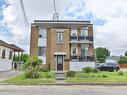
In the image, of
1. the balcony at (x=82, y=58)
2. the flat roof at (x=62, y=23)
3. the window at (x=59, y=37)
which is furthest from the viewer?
the flat roof at (x=62, y=23)

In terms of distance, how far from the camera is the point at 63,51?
39.0 metres

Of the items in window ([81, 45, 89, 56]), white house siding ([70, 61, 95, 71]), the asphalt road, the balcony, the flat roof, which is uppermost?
the flat roof

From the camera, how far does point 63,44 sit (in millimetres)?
39094

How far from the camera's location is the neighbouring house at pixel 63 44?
127 ft

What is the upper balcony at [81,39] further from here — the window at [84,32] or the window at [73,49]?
the window at [73,49]

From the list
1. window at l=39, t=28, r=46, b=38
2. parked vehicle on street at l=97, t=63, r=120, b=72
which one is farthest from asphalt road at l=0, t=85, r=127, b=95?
parked vehicle on street at l=97, t=63, r=120, b=72

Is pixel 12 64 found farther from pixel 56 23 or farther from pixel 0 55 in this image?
pixel 56 23

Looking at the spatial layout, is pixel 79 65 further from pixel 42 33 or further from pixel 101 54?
pixel 101 54

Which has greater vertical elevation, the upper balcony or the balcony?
the upper balcony

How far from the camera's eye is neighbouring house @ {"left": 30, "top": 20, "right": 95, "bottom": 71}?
3872 cm

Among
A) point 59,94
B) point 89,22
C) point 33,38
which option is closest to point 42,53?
point 33,38

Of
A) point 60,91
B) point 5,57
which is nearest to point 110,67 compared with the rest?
point 5,57

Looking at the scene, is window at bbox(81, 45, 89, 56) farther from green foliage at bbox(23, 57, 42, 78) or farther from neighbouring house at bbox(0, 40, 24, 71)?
green foliage at bbox(23, 57, 42, 78)

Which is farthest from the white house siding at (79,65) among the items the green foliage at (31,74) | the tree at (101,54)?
the tree at (101,54)
